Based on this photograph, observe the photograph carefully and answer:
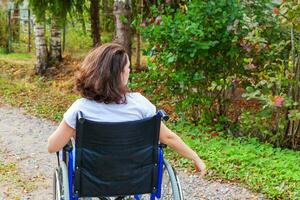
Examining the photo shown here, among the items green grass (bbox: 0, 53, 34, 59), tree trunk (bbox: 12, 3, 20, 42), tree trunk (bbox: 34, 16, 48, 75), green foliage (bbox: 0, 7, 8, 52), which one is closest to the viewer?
tree trunk (bbox: 34, 16, 48, 75)

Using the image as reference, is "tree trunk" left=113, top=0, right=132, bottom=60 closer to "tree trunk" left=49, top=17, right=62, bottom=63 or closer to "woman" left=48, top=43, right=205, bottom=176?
"tree trunk" left=49, top=17, right=62, bottom=63

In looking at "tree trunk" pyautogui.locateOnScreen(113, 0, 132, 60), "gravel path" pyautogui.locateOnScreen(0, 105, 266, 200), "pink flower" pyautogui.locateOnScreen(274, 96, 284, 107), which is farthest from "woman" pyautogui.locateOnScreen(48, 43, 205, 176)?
"tree trunk" pyautogui.locateOnScreen(113, 0, 132, 60)

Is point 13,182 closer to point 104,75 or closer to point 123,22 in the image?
point 104,75

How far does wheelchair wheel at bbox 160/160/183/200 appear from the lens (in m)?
3.05

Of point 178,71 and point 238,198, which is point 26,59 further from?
point 238,198

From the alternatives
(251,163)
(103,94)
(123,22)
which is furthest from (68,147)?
(123,22)

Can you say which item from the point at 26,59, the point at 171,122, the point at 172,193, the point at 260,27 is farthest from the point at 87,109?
the point at 26,59

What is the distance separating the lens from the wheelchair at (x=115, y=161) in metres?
2.90

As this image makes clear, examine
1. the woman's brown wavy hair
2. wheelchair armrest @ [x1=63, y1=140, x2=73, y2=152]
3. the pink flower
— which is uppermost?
the woman's brown wavy hair

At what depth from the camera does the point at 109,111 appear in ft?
9.76

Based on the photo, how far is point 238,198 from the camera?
451 centimetres

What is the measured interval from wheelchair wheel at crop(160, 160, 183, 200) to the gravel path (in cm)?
135

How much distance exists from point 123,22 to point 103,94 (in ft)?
16.9

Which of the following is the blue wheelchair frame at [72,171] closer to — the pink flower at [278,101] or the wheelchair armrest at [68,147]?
the wheelchair armrest at [68,147]
